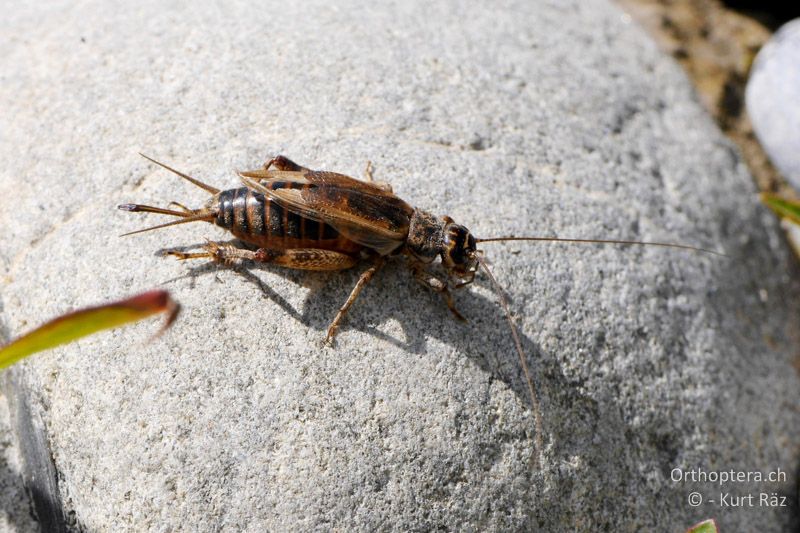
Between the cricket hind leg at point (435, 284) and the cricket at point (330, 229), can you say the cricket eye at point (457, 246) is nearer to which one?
the cricket at point (330, 229)

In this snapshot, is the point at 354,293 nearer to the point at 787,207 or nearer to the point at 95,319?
the point at 95,319

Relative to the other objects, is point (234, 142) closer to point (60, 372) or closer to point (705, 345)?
point (60, 372)

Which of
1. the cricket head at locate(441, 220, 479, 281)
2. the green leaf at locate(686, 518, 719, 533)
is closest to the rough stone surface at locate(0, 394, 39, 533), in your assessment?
the cricket head at locate(441, 220, 479, 281)

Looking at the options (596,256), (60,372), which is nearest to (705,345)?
(596,256)

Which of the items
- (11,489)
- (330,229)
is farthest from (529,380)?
(11,489)

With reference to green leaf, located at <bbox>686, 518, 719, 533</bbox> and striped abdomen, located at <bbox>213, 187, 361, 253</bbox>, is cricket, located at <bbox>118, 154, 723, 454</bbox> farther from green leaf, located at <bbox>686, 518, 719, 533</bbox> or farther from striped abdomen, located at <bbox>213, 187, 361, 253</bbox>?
green leaf, located at <bbox>686, 518, 719, 533</bbox>
